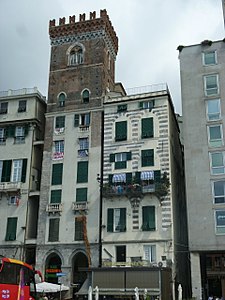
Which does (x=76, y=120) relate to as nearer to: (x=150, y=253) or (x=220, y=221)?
(x=150, y=253)

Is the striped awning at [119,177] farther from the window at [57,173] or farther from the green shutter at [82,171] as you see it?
the window at [57,173]

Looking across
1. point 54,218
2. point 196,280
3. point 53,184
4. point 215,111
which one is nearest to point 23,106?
point 53,184

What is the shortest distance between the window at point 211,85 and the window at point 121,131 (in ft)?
35.4

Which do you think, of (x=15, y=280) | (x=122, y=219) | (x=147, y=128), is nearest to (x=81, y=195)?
(x=122, y=219)

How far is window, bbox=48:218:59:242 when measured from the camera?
166 feet

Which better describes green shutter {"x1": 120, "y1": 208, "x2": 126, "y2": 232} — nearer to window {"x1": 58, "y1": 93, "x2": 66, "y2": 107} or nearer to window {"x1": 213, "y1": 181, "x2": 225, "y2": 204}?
window {"x1": 213, "y1": 181, "x2": 225, "y2": 204}

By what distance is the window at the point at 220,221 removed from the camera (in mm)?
43594

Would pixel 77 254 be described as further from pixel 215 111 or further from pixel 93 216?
pixel 215 111

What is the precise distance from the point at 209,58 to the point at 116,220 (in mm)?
22625

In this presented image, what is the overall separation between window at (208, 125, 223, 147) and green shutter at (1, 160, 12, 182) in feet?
87.3

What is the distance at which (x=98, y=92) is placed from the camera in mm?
55562

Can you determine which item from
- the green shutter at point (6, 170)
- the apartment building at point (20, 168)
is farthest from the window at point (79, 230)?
the green shutter at point (6, 170)

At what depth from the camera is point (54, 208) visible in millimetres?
51469

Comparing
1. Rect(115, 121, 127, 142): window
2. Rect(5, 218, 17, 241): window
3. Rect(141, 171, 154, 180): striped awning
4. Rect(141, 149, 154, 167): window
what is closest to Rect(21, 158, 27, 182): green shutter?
Rect(5, 218, 17, 241): window
